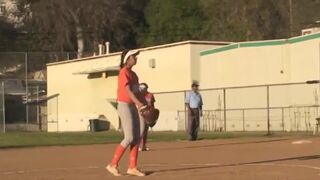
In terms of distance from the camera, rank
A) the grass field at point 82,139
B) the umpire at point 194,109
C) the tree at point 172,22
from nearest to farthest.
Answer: the umpire at point 194,109, the grass field at point 82,139, the tree at point 172,22

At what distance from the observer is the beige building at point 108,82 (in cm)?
4381

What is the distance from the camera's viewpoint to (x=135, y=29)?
80062 mm

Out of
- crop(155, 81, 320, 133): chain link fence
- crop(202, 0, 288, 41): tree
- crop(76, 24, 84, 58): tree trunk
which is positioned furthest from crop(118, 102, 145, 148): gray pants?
crop(76, 24, 84, 58): tree trunk

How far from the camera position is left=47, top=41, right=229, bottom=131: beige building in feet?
144

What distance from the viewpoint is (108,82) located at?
51.9m

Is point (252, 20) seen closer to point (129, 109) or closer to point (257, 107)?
point (257, 107)

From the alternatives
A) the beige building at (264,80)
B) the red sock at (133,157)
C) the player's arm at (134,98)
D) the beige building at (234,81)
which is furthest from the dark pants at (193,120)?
the player's arm at (134,98)

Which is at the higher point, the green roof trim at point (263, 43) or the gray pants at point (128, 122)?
the green roof trim at point (263, 43)

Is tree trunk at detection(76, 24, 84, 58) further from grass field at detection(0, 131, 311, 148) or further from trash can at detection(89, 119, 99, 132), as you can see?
grass field at detection(0, 131, 311, 148)

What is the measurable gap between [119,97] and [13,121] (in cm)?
4610

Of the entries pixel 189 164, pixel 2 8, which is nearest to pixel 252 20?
pixel 2 8

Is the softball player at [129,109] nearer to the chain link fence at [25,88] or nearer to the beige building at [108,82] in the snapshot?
the beige building at [108,82]

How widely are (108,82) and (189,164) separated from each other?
3750 centimetres

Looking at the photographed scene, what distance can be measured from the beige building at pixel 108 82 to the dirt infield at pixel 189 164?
917 inches
